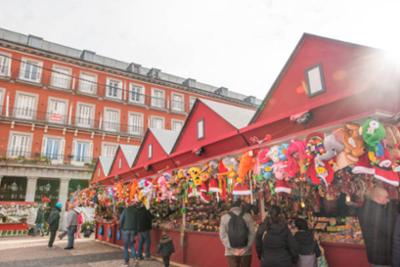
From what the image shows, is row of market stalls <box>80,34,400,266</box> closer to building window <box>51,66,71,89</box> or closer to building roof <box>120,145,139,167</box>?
building roof <box>120,145,139,167</box>

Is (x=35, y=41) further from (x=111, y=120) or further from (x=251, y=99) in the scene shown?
(x=251, y=99)

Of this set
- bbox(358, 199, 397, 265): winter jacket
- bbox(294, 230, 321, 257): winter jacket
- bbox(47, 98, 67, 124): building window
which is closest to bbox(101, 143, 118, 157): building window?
bbox(47, 98, 67, 124): building window

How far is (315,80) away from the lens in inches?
233

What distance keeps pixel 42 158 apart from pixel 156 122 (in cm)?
1111

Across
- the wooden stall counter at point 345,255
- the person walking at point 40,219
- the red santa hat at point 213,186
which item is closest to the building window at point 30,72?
the person walking at point 40,219

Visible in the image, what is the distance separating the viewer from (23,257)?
9.04m

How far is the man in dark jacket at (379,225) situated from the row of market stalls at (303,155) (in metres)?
0.15

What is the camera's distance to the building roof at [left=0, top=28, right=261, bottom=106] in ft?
83.3

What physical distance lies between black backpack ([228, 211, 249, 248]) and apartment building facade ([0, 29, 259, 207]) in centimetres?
1687

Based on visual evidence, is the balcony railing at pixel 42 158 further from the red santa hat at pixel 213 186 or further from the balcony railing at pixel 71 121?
the red santa hat at pixel 213 186

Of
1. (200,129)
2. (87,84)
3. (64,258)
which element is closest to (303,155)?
(200,129)

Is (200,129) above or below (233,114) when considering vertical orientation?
below

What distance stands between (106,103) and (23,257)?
19.3m

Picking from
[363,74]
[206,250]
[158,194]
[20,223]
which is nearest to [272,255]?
[206,250]
